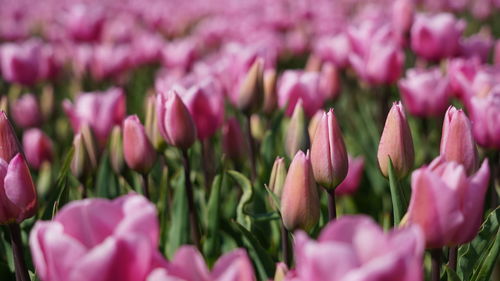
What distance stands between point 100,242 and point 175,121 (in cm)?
70

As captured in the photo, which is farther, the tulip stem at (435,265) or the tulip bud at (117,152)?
the tulip bud at (117,152)

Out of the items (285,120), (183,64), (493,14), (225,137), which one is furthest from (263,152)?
(493,14)

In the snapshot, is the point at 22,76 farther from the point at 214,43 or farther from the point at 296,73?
the point at 214,43

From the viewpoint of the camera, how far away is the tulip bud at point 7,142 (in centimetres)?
115

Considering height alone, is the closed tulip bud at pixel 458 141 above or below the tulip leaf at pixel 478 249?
above

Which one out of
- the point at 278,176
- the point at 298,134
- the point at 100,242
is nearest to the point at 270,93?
the point at 298,134

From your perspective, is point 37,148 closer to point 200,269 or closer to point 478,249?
point 478,249

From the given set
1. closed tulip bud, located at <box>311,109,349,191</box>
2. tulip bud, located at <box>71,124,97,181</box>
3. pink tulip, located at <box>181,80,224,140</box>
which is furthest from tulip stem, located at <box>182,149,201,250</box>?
closed tulip bud, located at <box>311,109,349,191</box>

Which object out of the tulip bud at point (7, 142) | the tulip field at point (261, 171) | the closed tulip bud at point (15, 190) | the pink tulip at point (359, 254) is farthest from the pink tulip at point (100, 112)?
the pink tulip at point (359, 254)

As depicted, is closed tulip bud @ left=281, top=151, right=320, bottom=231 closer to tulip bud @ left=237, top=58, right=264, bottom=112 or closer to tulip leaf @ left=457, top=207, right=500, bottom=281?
tulip leaf @ left=457, top=207, right=500, bottom=281

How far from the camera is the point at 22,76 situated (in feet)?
9.55

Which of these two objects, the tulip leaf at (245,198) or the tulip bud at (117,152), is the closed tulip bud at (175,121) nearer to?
the tulip leaf at (245,198)

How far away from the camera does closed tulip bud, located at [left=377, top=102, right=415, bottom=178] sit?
115 cm

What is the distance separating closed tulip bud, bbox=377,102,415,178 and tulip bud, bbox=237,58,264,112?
2.15ft
